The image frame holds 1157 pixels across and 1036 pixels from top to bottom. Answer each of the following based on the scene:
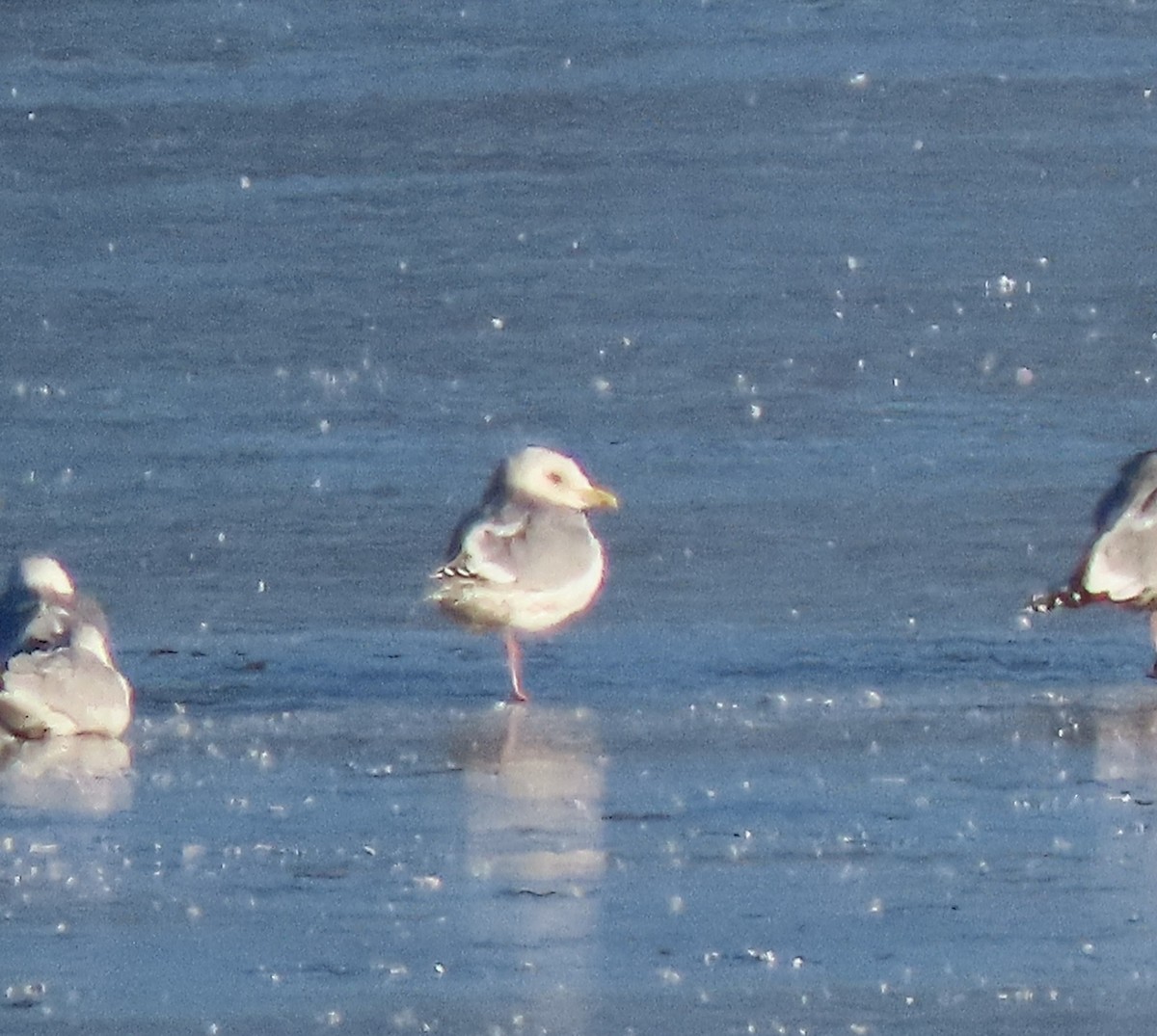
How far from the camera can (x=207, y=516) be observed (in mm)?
10734

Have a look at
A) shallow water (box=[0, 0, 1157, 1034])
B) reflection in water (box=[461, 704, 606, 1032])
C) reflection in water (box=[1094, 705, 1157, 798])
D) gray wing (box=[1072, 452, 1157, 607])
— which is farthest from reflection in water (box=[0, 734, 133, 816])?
gray wing (box=[1072, 452, 1157, 607])

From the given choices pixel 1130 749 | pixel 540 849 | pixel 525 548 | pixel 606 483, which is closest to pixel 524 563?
pixel 525 548

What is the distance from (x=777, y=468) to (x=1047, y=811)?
158 inches

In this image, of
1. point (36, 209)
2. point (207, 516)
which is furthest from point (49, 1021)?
point (36, 209)

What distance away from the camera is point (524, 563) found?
935cm

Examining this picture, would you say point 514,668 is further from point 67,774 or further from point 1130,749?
point 1130,749

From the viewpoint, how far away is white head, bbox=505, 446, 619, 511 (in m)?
9.78

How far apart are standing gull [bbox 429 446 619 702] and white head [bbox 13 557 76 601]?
41.2 inches

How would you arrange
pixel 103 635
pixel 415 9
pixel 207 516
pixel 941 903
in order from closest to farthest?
pixel 941 903 → pixel 103 635 → pixel 207 516 → pixel 415 9

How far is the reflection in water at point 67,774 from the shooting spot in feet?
25.4

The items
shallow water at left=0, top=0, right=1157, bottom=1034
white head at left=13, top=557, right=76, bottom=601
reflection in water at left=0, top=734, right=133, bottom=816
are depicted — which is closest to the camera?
shallow water at left=0, top=0, right=1157, bottom=1034

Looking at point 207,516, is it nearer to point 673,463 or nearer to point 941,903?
point 673,463

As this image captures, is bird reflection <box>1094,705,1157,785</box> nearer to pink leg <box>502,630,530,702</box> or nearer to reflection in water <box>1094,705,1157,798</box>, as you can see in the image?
reflection in water <box>1094,705,1157,798</box>

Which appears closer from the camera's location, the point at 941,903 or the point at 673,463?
the point at 941,903
